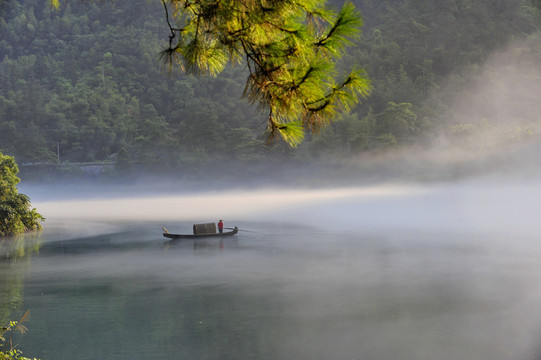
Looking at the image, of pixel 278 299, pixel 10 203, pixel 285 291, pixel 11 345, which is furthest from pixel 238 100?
pixel 11 345

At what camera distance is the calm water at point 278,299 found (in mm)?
10375

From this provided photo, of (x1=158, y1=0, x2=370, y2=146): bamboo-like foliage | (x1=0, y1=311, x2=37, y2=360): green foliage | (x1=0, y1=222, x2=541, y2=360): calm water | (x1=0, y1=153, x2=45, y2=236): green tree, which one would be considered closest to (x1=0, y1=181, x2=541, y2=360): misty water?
(x1=0, y1=222, x2=541, y2=360): calm water

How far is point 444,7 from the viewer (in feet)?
231

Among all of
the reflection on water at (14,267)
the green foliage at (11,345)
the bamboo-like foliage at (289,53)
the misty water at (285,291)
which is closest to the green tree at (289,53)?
the bamboo-like foliage at (289,53)

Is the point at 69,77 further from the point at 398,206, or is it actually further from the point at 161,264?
the point at 161,264

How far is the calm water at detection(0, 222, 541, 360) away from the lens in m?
10.4

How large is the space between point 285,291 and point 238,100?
47949 mm

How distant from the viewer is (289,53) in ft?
17.9

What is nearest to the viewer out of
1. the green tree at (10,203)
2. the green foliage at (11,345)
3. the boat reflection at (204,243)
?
the green foliage at (11,345)

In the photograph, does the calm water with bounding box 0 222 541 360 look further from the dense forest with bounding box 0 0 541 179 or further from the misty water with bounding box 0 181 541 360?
the dense forest with bounding box 0 0 541 179

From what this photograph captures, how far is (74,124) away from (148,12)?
23.3 m

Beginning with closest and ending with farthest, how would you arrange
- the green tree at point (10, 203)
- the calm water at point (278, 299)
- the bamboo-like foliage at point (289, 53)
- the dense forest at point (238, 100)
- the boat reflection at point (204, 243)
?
the bamboo-like foliage at point (289, 53) → the calm water at point (278, 299) → the boat reflection at point (204, 243) → the green tree at point (10, 203) → the dense forest at point (238, 100)

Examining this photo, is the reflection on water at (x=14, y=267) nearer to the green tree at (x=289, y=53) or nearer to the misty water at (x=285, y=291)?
the misty water at (x=285, y=291)

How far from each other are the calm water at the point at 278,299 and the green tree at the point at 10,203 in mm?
1041
